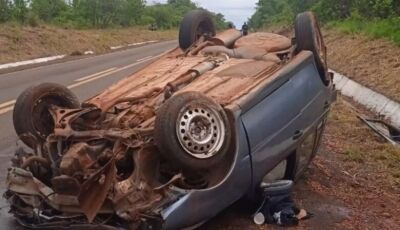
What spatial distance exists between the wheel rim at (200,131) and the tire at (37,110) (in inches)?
53.7

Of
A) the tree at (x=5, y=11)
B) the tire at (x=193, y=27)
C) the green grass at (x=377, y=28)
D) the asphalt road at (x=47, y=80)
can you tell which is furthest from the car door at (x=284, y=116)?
the tree at (x=5, y=11)

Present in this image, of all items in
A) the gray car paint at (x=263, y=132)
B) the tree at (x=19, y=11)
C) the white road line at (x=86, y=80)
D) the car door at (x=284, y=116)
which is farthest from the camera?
the tree at (x=19, y=11)

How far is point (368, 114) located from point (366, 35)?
7640 mm

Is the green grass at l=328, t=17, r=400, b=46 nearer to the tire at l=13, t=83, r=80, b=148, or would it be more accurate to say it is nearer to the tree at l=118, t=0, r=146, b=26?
the tire at l=13, t=83, r=80, b=148

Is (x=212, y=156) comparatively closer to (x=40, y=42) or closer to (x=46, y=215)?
(x=46, y=215)

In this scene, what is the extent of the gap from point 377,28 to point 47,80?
957cm

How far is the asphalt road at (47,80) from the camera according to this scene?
20.2ft

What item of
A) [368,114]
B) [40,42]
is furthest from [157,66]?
[40,42]

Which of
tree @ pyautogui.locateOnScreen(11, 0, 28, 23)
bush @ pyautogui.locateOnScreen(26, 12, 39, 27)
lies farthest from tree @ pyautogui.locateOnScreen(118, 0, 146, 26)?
bush @ pyautogui.locateOnScreen(26, 12, 39, 27)

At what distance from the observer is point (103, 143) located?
404 cm

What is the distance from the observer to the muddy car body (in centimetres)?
368

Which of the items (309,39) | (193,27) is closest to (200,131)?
(309,39)

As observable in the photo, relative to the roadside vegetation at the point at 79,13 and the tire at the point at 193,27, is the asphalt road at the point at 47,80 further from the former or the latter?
the roadside vegetation at the point at 79,13

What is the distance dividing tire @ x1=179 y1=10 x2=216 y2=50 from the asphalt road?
7.39ft
